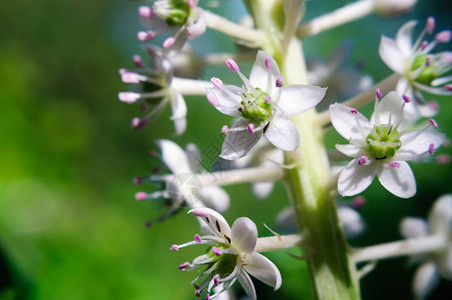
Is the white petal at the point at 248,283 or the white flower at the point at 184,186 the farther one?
the white flower at the point at 184,186

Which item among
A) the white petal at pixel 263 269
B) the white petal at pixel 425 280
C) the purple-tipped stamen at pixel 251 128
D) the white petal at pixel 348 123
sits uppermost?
the purple-tipped stamen at pixel 251 128

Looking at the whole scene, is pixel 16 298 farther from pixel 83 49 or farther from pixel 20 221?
pixel 83 49

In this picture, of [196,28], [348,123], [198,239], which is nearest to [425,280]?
[348,123]

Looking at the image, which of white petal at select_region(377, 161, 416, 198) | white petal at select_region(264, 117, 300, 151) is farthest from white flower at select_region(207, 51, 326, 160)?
white petal at select_region(377, 161, 416, 198)

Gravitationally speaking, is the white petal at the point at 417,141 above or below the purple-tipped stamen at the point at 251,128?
below

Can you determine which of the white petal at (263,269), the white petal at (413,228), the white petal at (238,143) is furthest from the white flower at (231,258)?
Answer: the white petal at (413,228)

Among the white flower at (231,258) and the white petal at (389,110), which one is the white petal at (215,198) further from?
the white petal at (389,110)

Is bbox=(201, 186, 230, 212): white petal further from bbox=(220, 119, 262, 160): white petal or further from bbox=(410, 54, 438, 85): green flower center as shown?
bbox=(410, 54, 438, 85): green flower center

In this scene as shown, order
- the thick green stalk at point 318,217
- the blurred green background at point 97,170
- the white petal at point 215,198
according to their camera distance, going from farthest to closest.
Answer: the blurred green background at point 97,170 < the white petal at point 215,198 < the thick green stalk at point 318,217

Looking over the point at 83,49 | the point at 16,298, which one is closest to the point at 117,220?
the point at 16,298
